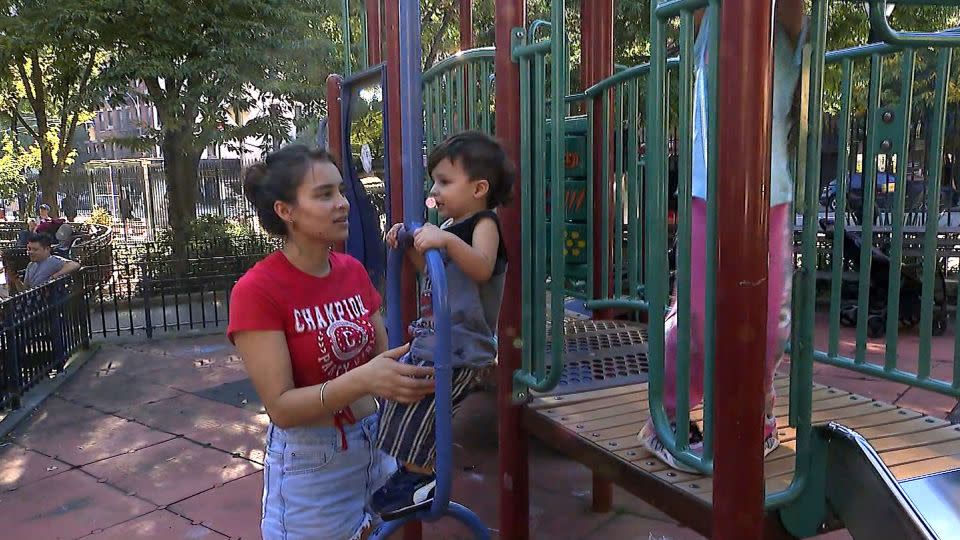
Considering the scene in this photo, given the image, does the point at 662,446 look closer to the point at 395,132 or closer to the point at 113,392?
the point at 395,132

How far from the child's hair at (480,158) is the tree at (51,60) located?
381 inches

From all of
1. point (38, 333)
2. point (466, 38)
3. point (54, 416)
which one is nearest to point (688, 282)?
point (466, 38)

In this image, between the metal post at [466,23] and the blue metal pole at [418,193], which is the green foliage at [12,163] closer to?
the metal post at [466,23]

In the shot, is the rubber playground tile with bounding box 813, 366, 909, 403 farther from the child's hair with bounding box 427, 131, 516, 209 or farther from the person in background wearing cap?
the person in background wearing cap

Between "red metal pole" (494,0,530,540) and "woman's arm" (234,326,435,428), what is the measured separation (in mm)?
821

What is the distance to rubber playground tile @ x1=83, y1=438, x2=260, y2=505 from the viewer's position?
4.01m

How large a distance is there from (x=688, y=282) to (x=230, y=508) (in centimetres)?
285

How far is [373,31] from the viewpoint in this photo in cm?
309

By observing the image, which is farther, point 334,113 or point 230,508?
point 230,508

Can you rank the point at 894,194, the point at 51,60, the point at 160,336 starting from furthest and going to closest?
the point at 51,60, the point at 160,336, the point at 894,194

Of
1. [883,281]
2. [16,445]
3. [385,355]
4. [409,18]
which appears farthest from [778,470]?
[883,281]

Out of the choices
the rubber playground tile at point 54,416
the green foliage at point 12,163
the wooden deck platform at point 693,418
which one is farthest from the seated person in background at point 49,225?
the wooden deck platform at point 693,418

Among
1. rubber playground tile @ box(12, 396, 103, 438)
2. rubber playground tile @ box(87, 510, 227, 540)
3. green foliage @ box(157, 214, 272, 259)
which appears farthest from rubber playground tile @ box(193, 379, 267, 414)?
green foliage @ box(157, 214, 272, 259)

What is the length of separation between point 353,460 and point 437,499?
0.79 feet
